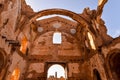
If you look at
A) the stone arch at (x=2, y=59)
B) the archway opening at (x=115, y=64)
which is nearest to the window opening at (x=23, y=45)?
the stone arch at (x=2, y=59)

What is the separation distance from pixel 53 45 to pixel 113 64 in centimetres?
582

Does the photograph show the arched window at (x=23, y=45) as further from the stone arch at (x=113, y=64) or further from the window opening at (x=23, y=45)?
the stone arch at (x=113, y=64)

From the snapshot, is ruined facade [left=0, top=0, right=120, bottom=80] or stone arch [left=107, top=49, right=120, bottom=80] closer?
stone arch [left=107, top=49, right=120, bottom=80]

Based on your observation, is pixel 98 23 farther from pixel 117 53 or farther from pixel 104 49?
pixel 117 53

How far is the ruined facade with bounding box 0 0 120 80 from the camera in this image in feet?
27.5

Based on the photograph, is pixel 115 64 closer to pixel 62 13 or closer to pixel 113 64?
pixel 113 64

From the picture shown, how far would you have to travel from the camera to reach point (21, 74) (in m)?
10.5

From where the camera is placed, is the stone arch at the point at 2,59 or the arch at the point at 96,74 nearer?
the stone arch at the point at 2,59

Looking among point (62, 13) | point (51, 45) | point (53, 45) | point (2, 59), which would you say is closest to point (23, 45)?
point (51, 45)

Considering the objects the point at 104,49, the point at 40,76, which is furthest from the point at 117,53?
the point at 40,76

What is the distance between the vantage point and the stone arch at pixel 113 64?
26.7 feet

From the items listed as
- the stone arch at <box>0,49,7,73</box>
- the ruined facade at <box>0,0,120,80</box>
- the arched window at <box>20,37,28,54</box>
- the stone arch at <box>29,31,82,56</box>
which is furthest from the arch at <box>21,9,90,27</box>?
the stone arch at <box>0,49,7,73</box>

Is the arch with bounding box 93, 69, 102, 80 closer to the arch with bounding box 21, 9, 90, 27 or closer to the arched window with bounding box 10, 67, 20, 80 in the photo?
the arch with bounding box 21, 9, 90, 27

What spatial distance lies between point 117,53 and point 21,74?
23.1ft
